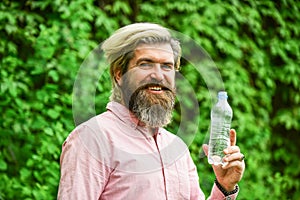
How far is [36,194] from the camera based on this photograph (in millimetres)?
3641

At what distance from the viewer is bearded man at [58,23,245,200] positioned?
202 cm

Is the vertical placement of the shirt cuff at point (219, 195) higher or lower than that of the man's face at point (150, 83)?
lower

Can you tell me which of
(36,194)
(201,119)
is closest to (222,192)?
(36,194)

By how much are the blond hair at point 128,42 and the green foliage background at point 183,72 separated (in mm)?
1542

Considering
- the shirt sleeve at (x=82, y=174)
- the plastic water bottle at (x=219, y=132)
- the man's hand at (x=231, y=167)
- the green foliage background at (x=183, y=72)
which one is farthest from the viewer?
the green foliage background at (x=183, y=72)

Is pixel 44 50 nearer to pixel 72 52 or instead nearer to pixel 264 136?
pixel 72 52

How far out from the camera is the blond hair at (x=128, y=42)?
7.26 ft

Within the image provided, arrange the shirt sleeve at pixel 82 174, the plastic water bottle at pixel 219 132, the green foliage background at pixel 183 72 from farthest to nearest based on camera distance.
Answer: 1. the green foliage background at pixel 183 72
2. the plastic water bottle at pixel 219 132
3. the shirt sleeve at pixel 82 174

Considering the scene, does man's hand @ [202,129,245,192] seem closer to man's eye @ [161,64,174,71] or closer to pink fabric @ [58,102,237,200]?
pink fabric @ [58,102,237,200]

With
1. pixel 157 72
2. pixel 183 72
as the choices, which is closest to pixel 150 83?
pixel 157 72

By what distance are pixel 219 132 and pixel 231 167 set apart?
0.54 ft

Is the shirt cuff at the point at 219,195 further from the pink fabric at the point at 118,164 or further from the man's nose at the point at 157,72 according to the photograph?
the man's nose at the point at 157,72

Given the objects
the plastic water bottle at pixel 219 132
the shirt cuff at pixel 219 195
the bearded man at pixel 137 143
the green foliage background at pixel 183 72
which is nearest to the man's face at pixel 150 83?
the bearded man at pixel 137 143

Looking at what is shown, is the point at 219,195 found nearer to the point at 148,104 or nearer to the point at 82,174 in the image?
the point at 148,104
